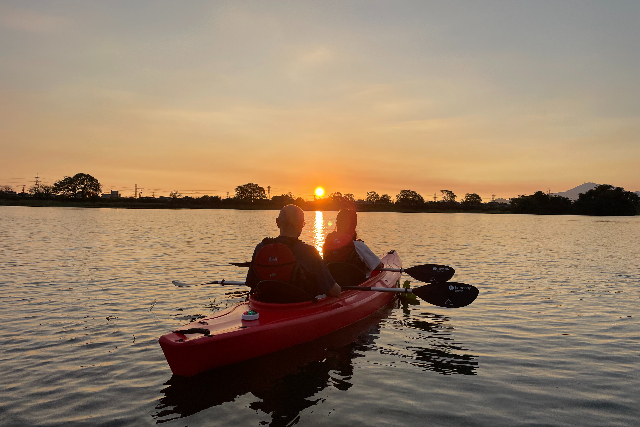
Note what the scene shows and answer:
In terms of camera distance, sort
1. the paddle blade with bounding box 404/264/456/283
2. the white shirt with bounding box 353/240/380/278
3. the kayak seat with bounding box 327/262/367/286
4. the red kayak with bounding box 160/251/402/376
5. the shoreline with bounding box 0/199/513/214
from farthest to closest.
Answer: the shoreline with bounding box 0/199/513/214
the paddle blade with bounding box 404/264/456/283
the white shirt with bounding box 353/240/380/278
the kayak seat with bounding box 327/262/367/286
the red kayak with bounding box 160/251/402/376

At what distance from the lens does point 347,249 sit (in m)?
9.97

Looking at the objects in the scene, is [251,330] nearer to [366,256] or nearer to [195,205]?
[366,256]

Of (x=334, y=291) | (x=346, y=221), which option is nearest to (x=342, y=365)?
(x=334, y=291)

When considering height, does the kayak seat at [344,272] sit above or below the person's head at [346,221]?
below

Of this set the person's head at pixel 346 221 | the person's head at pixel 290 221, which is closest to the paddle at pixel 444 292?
the person's head at pixel 346 221

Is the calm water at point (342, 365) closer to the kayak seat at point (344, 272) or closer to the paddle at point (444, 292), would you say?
the paddle at point (444, 292)

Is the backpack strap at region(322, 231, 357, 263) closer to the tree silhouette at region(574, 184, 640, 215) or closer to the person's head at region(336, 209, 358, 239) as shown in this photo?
the person's head at region(336, 209, 358, 239)

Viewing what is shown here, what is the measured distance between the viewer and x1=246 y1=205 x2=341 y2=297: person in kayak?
23.8ft

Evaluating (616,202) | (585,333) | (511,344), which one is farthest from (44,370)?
(616,202)

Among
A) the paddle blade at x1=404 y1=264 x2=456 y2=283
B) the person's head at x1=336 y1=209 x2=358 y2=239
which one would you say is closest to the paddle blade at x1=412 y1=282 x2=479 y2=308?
the person's head at x1=336 y1=209 x2=358 y2=239

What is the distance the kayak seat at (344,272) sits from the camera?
9.80 meters

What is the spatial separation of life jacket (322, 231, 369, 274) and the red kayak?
0.92m

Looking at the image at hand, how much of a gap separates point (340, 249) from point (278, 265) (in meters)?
2.88

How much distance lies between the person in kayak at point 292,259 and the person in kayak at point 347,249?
227cm
